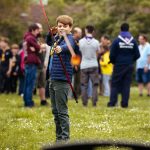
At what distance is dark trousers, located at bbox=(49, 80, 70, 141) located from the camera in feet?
24.1

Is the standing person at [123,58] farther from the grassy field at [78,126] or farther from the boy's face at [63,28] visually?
the boy's face at [63,28]

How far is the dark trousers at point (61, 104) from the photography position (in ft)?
24.1

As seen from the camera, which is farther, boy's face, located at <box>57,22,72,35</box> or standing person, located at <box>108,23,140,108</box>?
standing person, located at <box>108,23,140,108</box>

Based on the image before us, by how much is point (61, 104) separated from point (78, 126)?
230cm

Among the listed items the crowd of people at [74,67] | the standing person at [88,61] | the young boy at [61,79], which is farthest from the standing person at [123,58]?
the young boy at [61,79]

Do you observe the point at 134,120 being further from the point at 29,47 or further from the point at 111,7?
the point at 111,7

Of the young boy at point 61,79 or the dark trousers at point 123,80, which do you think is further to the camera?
the dark trousers at point 123,80

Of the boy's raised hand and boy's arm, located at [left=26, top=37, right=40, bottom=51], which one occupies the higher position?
boy's arm, located at [left=26, top=37, right=40, bottom=51]

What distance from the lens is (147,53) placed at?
60.4ft

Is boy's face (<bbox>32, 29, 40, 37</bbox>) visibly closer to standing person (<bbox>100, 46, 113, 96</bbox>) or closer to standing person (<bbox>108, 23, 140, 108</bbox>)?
standing person (<bbox>108, 23, 140, 108</bbox>)

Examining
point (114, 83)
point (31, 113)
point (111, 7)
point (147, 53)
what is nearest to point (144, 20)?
point (111, 7)

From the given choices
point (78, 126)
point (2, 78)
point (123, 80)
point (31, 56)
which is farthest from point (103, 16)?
point (78, 126)

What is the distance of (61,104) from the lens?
7.36 meters

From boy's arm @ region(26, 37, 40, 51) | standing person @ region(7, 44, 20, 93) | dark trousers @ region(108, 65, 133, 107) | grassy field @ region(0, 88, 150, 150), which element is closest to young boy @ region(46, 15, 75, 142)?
grassy field @ region(0, 88, 150, 150)
